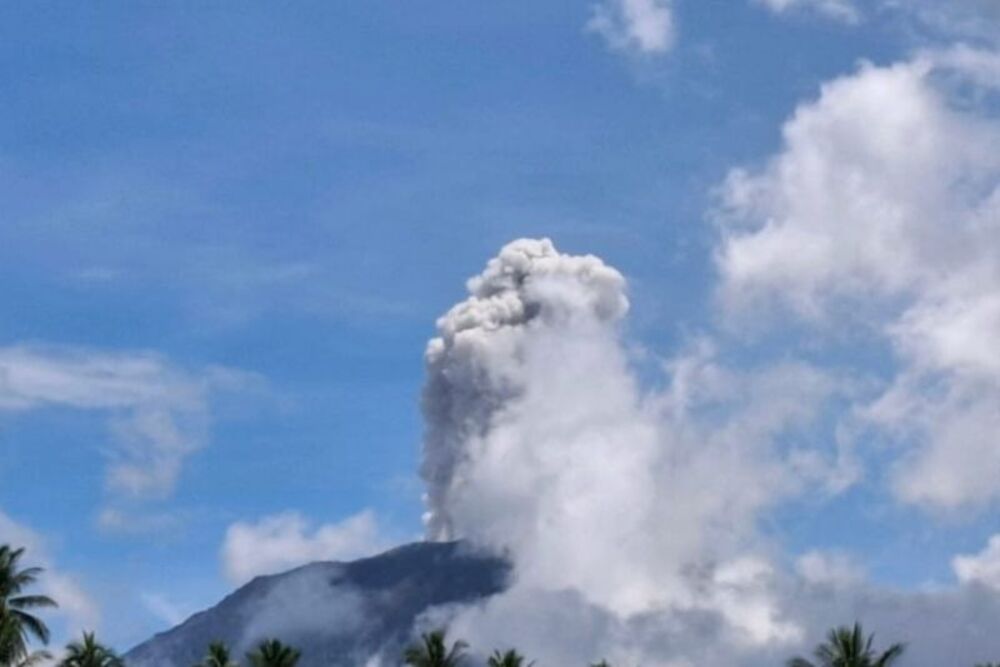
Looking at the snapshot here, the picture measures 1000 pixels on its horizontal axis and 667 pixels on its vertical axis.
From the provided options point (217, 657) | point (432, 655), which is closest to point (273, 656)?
point (217, 657)

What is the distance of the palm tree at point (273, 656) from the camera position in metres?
159

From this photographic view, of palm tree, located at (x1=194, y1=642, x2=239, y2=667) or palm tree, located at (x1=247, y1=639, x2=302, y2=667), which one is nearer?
palm tree, located at (x1=247, y1=639, x2=302, y2=667)

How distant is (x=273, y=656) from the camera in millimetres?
160000

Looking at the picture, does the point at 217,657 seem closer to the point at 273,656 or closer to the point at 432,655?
the point at 273,656

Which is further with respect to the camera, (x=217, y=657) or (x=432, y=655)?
A: (x=432, y=655)

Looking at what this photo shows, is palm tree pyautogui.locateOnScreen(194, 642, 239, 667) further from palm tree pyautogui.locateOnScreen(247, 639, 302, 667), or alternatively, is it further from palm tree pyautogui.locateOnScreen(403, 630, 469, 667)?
palm tree pyautogui.locateOnScreen(403, 630, 469, 667)

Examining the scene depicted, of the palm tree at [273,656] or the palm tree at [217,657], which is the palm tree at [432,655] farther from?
the palm tree at [217,657]

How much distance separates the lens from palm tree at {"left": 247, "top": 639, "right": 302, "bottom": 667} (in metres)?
159

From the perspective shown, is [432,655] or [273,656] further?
[432,655]

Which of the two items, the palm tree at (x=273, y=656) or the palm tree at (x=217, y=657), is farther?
the palm tree at (x=217, y=657)

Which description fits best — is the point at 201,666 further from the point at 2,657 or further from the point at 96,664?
the point at 2,657

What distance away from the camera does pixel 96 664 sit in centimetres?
15100

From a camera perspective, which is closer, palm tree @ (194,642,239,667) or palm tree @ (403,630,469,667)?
palm tree @ (194,642,239,667)

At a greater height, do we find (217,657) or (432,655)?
(432,655)
